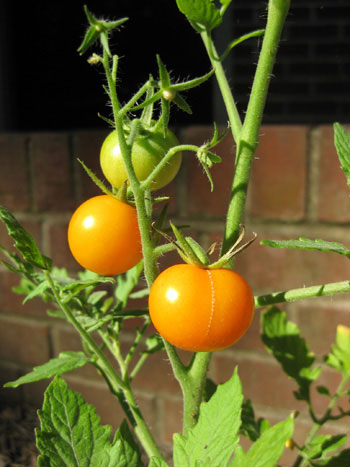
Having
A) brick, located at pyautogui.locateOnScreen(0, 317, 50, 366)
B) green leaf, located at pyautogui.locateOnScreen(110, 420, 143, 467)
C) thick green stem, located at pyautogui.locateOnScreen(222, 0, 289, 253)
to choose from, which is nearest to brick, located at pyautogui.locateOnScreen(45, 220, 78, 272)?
brick, located at pyautogui.locateOnScreen(0, 317, 50, 366)

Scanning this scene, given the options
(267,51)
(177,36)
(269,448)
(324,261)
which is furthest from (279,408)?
(177,36)

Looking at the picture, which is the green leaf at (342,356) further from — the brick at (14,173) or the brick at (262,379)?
the brick at (14,173)

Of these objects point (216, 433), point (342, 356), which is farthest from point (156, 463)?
point (342, 356)

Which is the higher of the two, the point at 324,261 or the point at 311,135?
the point at 311,135

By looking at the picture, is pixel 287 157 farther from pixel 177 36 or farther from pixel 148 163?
pixel 177 36

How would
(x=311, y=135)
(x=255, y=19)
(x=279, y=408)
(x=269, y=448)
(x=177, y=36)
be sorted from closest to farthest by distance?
1. (x=269, y=448)
2. (x=311, y=135)
3. (x=279, y=408)
4. (x=177, y=36)
5. (x=255, y=19)

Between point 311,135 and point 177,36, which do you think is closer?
point 311,135
